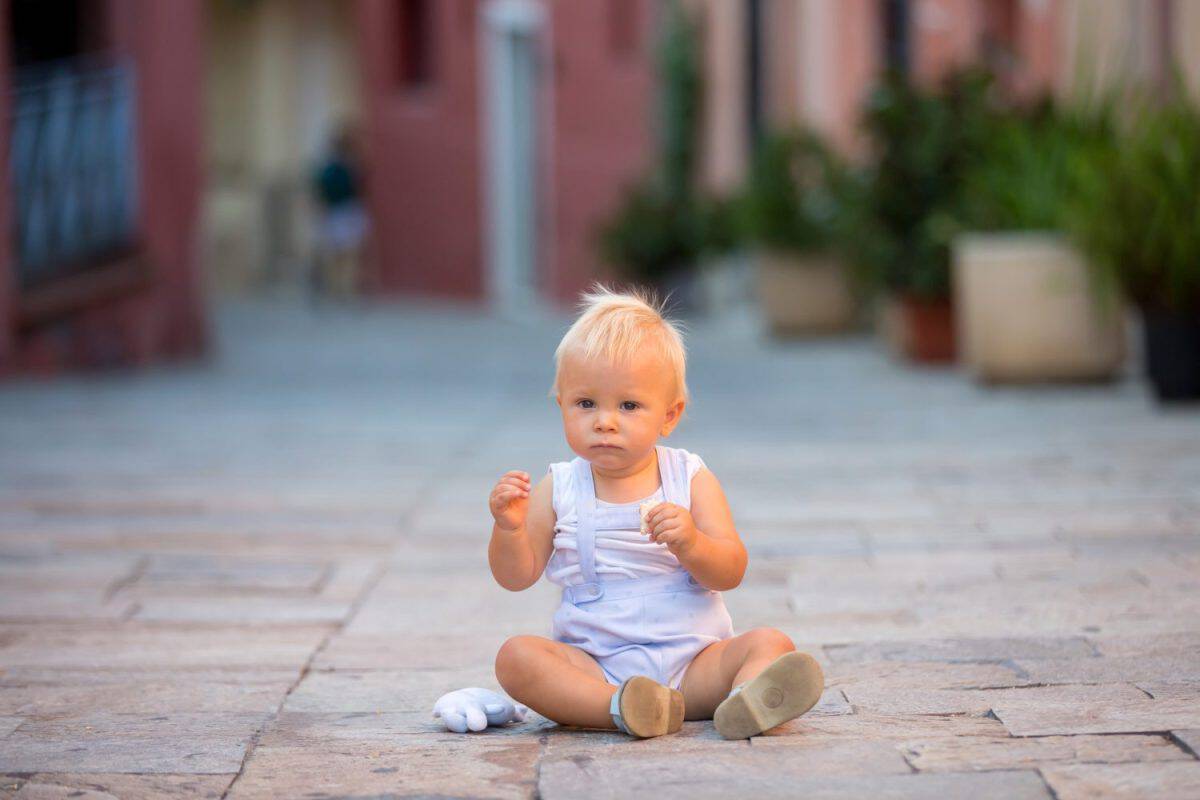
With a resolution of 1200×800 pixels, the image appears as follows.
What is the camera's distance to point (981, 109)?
9.93 metres

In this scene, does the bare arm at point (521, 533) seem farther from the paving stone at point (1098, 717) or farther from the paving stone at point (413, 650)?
the paving stone at point (1098, 717)

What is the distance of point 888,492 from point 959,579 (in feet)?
4.61

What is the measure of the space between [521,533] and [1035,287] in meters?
5.42

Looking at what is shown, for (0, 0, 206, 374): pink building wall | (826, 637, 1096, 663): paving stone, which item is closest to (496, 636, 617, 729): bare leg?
(826, 637, 1096, 663): paving stone

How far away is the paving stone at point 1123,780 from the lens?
252 centimetres

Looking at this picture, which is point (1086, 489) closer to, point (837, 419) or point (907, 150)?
point (837, 419)

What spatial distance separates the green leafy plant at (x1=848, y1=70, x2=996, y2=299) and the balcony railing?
4654mm

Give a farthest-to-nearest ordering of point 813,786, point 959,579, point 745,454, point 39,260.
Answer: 1. point 39,260
2. point 745,454
3. point 959,579
4. point 813,786

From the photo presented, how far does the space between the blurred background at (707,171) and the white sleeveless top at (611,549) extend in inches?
179

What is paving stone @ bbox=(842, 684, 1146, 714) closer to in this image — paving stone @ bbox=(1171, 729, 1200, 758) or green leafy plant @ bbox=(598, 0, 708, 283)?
paving stone @ bbox=(1171, 729, 1200, 758)

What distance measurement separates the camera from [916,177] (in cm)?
994

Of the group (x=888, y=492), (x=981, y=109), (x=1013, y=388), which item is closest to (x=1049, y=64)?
(x=981, y=109)

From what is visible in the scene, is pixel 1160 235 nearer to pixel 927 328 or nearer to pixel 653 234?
pixel 927 328

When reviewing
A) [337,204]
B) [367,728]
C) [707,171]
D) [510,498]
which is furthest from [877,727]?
[337,204]
